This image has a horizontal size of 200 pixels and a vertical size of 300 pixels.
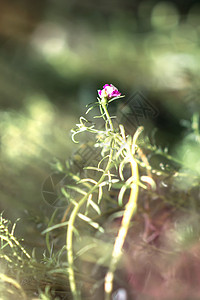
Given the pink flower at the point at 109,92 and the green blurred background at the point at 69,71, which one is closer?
the pink flower at the point at 109,92

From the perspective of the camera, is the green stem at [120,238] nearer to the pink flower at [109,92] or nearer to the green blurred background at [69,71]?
the pink flower at [109,92]

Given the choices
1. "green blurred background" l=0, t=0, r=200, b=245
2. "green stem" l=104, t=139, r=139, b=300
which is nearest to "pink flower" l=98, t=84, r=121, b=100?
"green stem" l=104, t=139, r=139, b=300

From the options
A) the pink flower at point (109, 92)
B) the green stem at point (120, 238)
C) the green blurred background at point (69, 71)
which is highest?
the green blurred background at point (69, 71)

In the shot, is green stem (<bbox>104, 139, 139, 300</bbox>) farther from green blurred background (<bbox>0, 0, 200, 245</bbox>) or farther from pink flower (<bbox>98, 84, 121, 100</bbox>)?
green blurred background (<bbox>0, 0, 200, 245</bbox>)

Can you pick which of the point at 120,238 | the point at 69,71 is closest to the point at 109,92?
the point at 120,238

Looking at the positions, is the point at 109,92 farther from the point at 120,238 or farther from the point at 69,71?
the point at 69,71

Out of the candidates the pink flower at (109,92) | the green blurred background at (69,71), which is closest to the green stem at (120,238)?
the pink flower at (109,92)

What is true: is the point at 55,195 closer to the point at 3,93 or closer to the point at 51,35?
the point at 3,93

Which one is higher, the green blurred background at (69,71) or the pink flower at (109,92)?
the green blurred background at (69,71)
